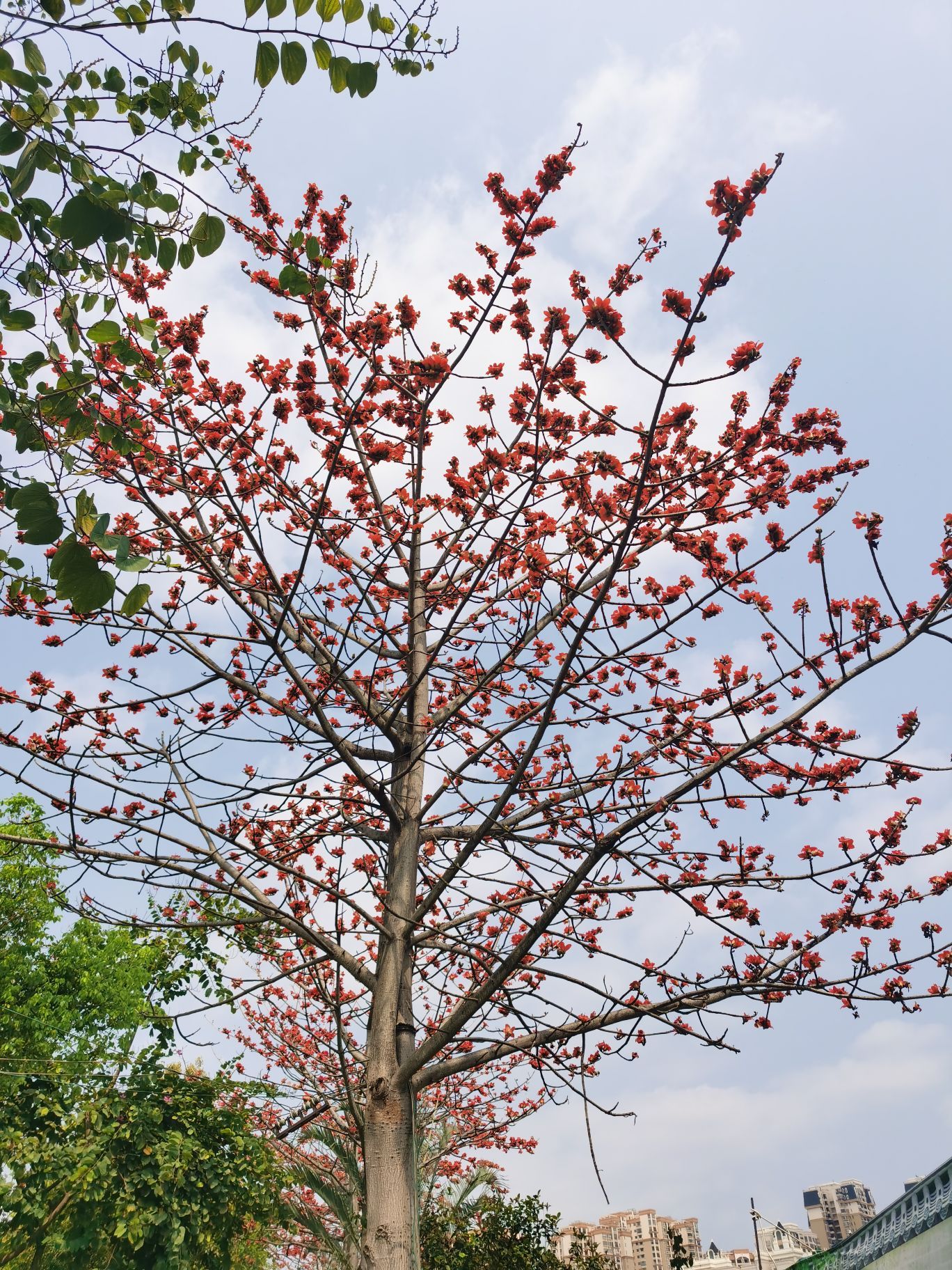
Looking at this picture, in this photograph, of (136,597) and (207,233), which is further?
(207,233)

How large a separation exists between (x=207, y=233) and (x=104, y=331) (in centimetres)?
36

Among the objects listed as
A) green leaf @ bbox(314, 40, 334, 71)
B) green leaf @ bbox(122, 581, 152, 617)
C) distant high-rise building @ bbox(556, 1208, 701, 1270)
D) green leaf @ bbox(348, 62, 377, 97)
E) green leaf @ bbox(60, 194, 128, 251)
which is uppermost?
green leaf @ bbox(314, 40, 334, 71)

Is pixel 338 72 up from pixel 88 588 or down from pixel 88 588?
up

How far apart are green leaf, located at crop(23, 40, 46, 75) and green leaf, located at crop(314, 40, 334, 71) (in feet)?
2.31

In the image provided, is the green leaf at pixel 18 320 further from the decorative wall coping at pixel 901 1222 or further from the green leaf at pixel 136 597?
the decorative wall coping at pixel 901 1222

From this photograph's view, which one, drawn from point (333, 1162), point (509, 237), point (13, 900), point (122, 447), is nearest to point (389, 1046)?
point (122, 447)

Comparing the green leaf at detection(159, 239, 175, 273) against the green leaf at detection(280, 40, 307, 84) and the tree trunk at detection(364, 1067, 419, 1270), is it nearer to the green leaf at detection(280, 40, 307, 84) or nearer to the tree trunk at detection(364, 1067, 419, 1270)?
the green leaf at detection(280, 40, 307, 84)

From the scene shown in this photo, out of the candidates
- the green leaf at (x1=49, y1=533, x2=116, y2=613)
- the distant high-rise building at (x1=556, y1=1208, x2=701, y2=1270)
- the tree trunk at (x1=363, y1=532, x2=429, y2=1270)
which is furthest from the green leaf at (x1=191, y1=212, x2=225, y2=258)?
the distant high-rise building at (x1=556, y1=1208, x2=701, y2=1270)

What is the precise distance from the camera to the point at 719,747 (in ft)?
14.3

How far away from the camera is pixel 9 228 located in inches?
87.9

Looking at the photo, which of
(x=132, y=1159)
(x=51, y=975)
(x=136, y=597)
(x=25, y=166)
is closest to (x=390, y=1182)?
(x=132, y=1159)

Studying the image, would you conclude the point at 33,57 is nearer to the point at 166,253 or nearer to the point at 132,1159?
the point at 166,253

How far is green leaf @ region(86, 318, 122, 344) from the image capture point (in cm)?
205

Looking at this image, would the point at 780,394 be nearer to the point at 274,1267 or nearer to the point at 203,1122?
the point at 203,1122
